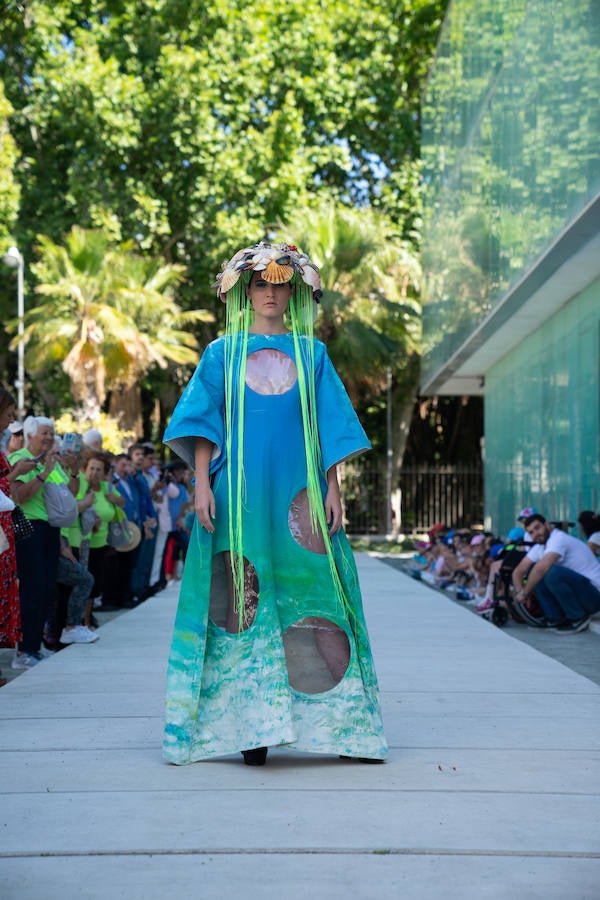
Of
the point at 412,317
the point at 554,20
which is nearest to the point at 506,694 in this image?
the point at 554,20

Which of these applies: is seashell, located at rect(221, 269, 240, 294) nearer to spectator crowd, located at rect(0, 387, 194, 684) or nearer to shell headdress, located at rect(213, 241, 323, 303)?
shell headdress, located at rect(213, 241, 323, 303)

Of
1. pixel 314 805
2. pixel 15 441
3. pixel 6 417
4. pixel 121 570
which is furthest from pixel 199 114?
pixel 314 805

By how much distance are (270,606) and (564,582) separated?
619 centimetres

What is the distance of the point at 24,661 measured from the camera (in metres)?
7.96

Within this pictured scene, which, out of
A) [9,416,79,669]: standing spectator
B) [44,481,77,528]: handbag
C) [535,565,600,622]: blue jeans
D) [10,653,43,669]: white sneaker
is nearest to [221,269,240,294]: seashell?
[9,416,79,669]: standing spectator

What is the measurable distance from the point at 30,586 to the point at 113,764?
3.33 m

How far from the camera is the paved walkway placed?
3230 millimetres

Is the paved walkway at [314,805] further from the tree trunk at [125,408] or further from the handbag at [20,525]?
the tree trunk at [125,408]

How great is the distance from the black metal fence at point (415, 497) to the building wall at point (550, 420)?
434 inches

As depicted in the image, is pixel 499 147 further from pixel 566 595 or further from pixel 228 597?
pixel 228 597

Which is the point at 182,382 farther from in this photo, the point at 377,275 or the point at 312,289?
the point at 312,289

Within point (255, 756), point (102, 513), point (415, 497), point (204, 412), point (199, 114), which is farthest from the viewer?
point (415, 497)

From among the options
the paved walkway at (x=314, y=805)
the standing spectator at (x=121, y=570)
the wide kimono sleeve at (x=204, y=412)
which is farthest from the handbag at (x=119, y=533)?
the wide kimono sleeve at (x=204, y=412)

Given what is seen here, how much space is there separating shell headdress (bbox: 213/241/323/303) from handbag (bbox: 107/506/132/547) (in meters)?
6.58
